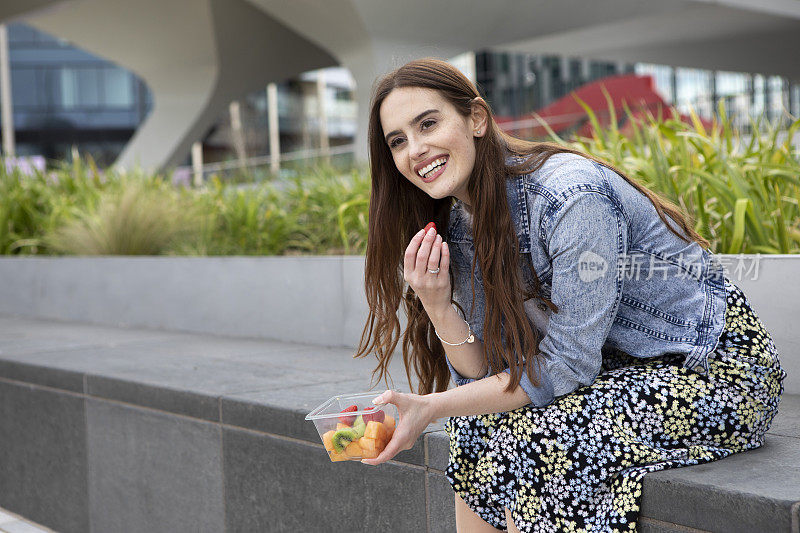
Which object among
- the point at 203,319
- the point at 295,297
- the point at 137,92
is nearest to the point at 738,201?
the point at 295,297

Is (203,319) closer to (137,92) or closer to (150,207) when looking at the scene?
(150,207)

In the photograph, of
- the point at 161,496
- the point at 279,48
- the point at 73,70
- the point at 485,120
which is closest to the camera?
the point at 485,120

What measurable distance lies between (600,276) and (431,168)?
0.44m

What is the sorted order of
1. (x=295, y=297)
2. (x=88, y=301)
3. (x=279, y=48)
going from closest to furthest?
1. (x=295, y=297)
2. (x=88, y=301)
3. (x=279, y=48)

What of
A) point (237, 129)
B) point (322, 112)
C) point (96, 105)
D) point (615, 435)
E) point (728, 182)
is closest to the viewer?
point (615, 435)

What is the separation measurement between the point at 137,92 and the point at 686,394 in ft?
148

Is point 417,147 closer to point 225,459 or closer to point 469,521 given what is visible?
point 469,521

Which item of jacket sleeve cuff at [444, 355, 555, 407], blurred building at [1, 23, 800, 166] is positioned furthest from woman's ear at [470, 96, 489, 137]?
blurred building at [1, 23, 800, 166]

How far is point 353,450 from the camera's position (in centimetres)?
170

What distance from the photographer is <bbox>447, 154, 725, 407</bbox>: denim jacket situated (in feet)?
5.45

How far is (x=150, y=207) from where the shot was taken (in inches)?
247

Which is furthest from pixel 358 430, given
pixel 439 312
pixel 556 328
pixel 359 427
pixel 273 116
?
pixel 273 116

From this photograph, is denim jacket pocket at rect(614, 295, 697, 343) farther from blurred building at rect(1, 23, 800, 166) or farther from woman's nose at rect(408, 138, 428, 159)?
blurred building at rect(1, 23, 800, 166)

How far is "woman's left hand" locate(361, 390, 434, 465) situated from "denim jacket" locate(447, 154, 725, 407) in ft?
0.68
